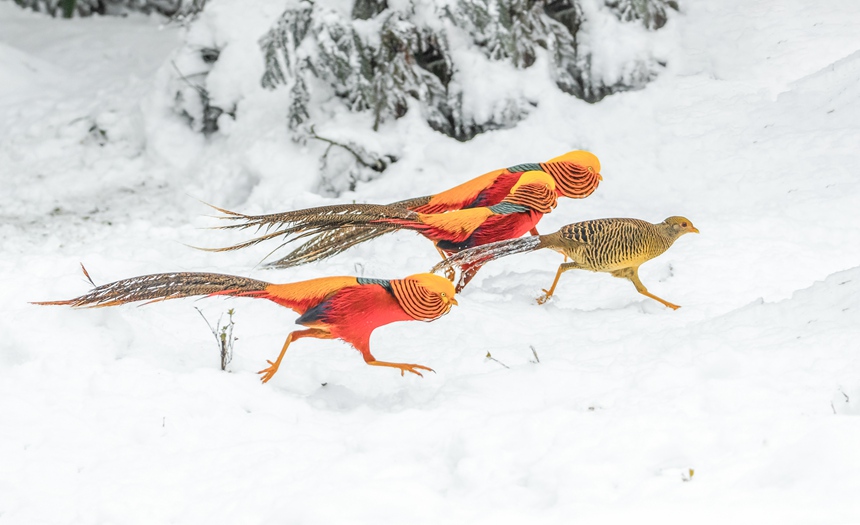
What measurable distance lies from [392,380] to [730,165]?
354 centimetres

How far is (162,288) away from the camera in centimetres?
333

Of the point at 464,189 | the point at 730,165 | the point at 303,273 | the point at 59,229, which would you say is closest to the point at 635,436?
the point at 464,189

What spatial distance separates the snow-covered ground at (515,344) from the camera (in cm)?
254

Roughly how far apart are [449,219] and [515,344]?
0.77 meters

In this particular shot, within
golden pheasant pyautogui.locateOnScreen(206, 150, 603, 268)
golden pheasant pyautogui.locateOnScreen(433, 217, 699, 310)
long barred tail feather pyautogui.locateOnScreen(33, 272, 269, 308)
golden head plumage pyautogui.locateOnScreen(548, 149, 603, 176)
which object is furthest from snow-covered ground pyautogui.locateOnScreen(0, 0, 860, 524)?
golden head plumage pyautogui.locateOnScreen(548, 149, 603, 176)

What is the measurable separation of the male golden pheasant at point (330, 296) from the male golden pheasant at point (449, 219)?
2.72 feet

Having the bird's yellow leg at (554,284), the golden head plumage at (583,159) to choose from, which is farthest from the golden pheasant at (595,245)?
the golden head plumage at (583,159)

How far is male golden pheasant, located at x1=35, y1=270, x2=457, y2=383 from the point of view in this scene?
3.32 metres

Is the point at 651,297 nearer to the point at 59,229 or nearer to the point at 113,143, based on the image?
the point at 59,229

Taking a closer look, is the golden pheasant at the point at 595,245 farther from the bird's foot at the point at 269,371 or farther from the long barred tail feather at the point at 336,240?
the bird's foot at the point at 269,371

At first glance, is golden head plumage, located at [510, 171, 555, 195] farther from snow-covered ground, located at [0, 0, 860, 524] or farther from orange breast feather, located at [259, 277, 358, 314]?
orange breast feather, located at [259, 277, 358, 314]

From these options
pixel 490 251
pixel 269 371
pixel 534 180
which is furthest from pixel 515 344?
pixel 269 371

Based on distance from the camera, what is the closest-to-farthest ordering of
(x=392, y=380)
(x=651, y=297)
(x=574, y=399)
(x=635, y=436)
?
(x=635, y=436) → (x=574, y=399) → (x=392, y=380) → (x=651, y=297)

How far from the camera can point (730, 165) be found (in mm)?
6027
